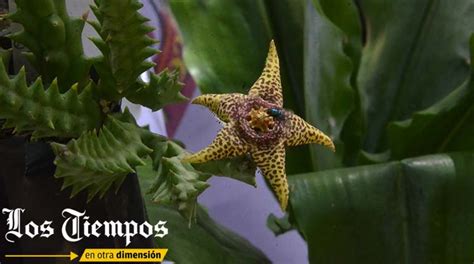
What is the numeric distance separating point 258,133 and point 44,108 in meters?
0.12

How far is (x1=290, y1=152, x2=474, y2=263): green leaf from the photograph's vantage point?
521 millimetres

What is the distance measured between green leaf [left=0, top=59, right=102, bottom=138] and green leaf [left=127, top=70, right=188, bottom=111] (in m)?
0.03

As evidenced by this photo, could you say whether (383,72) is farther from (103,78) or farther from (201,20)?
(103,78)

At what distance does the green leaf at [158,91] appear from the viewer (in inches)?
15.9

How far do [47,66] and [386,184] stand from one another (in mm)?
295

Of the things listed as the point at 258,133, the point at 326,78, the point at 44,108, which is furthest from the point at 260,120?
the point at 326,78

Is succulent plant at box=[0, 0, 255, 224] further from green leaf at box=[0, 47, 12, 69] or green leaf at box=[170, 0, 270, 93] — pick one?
green leaf at box=[170, 0, 270, 93]

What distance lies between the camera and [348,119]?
2.18ft

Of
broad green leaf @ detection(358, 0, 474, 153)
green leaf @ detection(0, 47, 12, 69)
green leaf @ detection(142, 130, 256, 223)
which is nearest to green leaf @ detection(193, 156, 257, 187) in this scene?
green leaf @ detection(142, 130, 256, 223)

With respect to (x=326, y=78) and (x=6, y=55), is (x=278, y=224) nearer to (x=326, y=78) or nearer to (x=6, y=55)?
(x=326, y=78)

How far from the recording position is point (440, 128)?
2.00 ft

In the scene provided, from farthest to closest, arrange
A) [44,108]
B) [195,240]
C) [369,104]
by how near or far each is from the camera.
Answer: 1. [369,104]
2. [195,240]
3. [44,108]

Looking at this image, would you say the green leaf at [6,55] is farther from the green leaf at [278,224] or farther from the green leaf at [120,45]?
the green leaf at [278,224]

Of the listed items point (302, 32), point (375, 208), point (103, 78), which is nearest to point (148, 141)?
point (103, 78)
